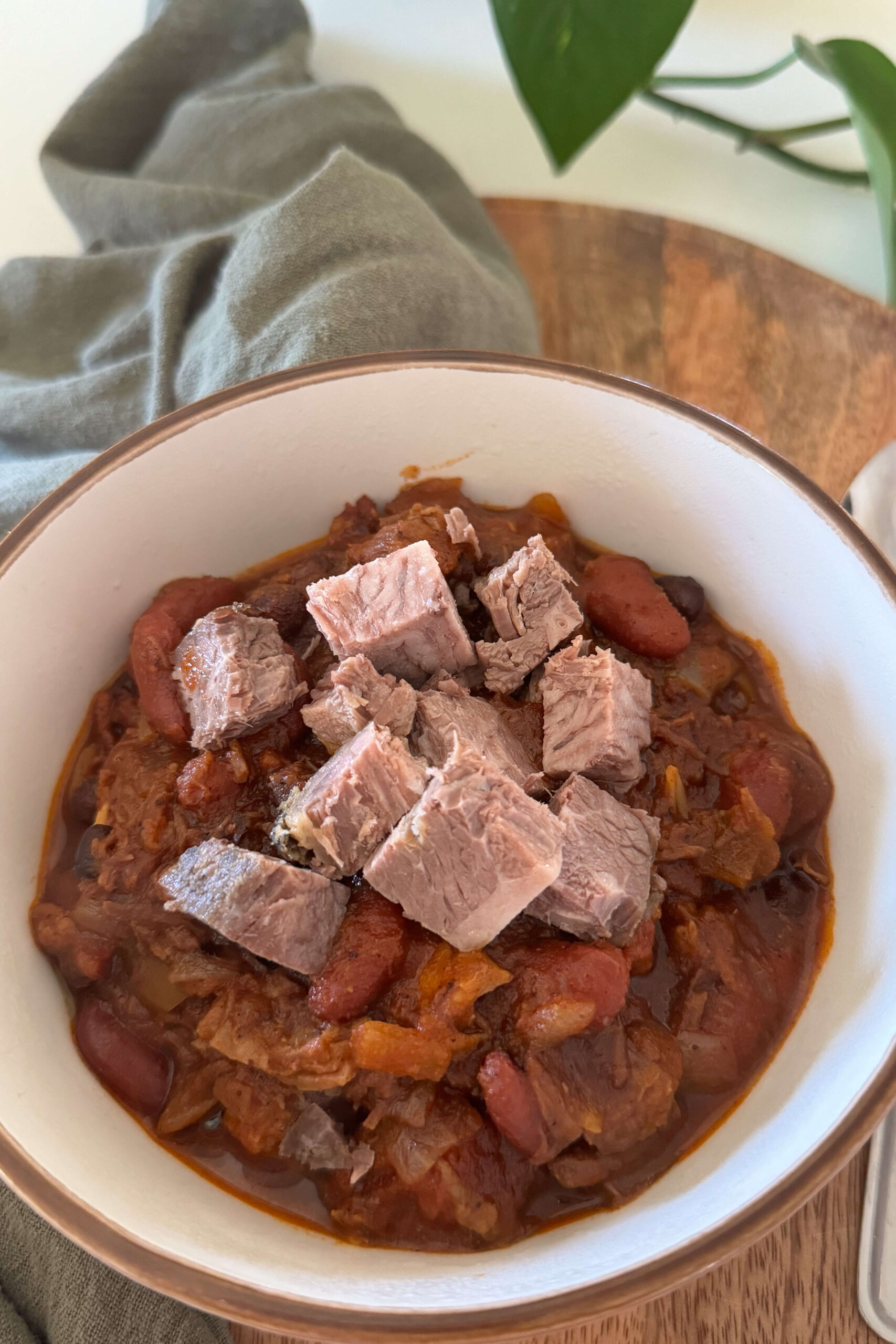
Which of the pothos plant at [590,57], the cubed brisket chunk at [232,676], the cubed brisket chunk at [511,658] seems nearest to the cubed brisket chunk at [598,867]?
the cubed brisket chunk at [511,658]

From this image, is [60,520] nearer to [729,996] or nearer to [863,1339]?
[729,996]

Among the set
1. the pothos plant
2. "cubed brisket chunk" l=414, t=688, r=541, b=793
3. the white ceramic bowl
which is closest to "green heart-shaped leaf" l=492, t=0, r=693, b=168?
the pothos plant

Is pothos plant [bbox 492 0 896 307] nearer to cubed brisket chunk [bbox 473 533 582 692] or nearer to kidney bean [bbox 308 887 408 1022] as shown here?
cubed brisket chunk [bbox 473 533 582 692]

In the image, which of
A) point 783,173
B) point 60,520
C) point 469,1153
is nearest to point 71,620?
point 60,520

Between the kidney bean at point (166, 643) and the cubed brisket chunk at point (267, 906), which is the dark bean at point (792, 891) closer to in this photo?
the cubed brisket chunk at point (267, 906)

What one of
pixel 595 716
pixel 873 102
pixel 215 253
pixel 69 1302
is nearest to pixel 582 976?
pixel 595 716

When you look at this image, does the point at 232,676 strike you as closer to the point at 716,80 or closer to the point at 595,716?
the point at 595,716
